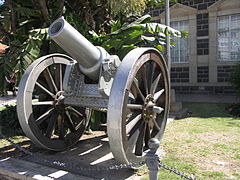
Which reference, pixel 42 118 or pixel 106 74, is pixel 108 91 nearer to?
pixel 106 74

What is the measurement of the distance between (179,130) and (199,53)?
21.3 feet

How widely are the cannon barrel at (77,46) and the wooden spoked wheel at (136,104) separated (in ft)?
1.89

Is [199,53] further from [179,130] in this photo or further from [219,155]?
[219,155]

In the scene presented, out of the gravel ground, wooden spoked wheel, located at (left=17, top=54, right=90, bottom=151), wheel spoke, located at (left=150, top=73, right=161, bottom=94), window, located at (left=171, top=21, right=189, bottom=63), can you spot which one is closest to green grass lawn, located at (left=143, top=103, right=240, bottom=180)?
wheel spoke, located at (left=150, top=73, right=161, bottom=94)

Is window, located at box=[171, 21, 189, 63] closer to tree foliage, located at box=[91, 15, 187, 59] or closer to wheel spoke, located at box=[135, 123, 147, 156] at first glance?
tree foliage, located at box=[91, 15, 187, 59]

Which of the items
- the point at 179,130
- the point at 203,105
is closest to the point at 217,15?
the point at 203,105

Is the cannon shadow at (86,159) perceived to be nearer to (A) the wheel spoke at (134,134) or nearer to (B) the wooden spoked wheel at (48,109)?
(B) the wooden spoked wheel at (48,109)

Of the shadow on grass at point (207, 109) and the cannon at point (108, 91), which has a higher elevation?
the cannon at point (108, 91)

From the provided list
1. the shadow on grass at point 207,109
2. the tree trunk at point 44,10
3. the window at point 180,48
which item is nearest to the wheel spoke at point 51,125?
the tree trunk at point 44,10

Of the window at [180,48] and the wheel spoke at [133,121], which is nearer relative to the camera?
the wheel spoke at [133,121]

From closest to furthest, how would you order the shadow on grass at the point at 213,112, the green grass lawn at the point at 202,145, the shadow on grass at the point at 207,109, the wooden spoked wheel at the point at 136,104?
the wooden spoked wheel at the point at 136,104 < the green grass lawn at the point at 202,145 < the shadow on grass at the point at 213,112 < the shadow on grass at the point at 207,109

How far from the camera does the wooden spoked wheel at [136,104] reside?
2582mm

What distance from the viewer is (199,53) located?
35.8 ft

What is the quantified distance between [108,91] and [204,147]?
2.06 metres
